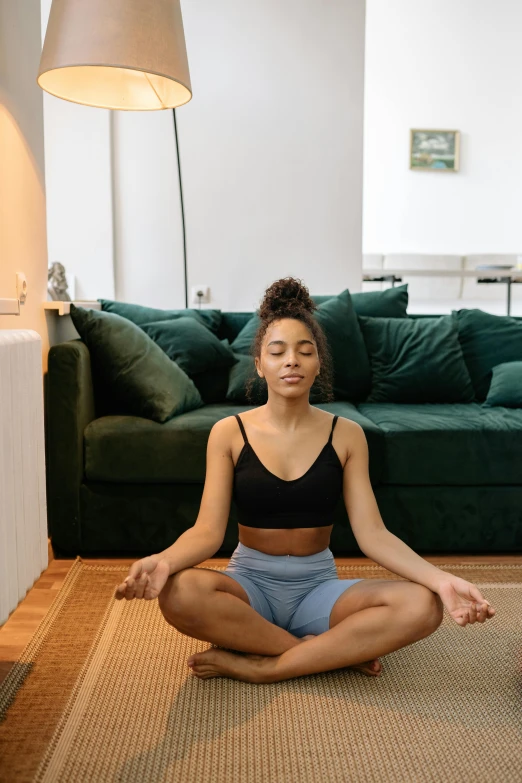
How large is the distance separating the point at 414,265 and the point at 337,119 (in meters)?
3.66

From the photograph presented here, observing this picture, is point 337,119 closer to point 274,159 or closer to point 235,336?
point 274,159

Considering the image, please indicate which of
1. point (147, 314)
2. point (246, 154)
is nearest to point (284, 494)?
point (147, 314)

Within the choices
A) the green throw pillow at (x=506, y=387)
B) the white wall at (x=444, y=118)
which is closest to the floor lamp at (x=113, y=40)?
the green throw pillow at (x=506, y=387)

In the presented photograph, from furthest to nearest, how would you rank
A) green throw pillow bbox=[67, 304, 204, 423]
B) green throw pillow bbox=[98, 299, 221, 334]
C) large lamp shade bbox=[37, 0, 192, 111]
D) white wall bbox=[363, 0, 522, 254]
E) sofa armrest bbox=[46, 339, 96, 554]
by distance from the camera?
white wall bbox=[363, 0, 522, 254]
green throw pillow bbox=[98, 299, 221, 334]
green throw pillow bbox=[67, 304, 204, 423]
sofa armrest bbox=[46, 339, 96, 554]
large lamp shade bbox=[37, 0, 192, 111]

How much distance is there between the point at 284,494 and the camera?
1653 mm

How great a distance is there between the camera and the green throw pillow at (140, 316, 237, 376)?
290 cm

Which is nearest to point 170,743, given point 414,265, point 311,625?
point 311,625

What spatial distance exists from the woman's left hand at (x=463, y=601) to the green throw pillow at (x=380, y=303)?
2.07 metres

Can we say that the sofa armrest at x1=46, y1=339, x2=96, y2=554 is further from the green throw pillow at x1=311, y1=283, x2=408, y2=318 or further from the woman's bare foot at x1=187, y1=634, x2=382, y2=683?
the green throw pillow at x1=311, y1=283, x2=408, y2=318

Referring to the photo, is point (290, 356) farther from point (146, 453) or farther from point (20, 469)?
point (146, 453)

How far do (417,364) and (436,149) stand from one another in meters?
5.99

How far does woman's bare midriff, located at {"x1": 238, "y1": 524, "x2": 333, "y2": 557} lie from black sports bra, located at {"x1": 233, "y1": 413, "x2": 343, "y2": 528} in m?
0.01

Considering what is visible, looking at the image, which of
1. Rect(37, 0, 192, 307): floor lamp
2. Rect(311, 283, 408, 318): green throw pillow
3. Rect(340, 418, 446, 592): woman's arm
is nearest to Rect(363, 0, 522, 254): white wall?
Rect(311, 283, 408, 318): green throw pillow

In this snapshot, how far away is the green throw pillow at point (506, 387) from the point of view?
2893mm
